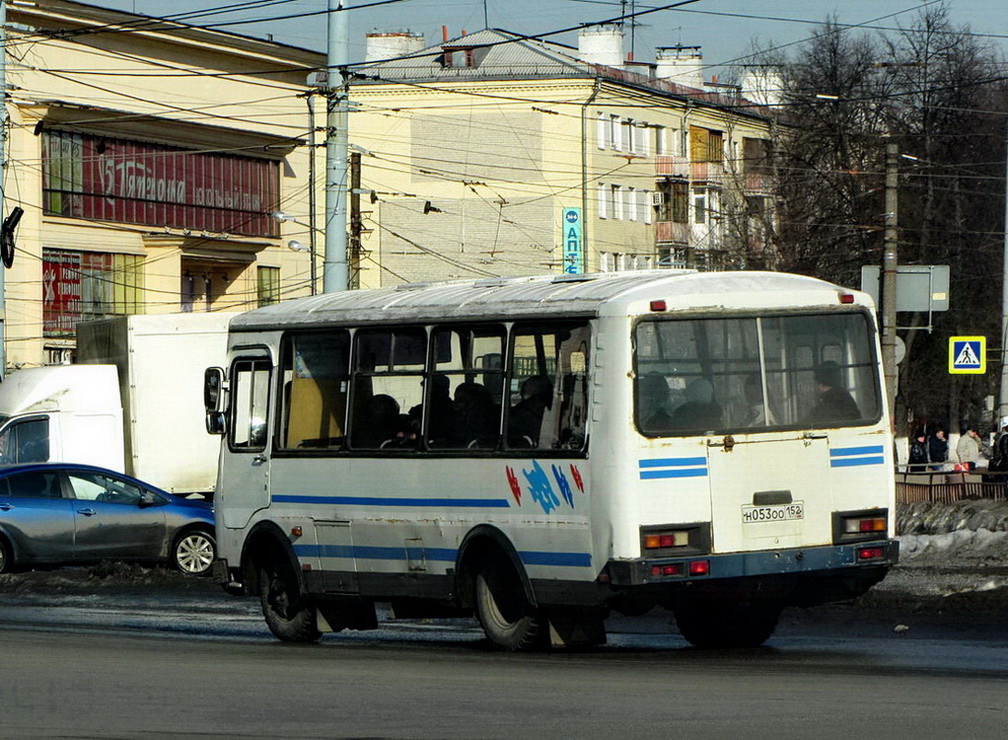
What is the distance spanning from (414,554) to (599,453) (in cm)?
197

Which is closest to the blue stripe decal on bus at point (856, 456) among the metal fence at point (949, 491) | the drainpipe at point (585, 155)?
the metal fence at point (949, 491)

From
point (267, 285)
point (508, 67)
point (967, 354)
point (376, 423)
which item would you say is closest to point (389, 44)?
point (508, 67)

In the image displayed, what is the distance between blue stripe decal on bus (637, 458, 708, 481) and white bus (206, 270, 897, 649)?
0.01 meters

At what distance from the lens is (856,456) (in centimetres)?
1227

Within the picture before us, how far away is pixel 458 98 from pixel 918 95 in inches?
706

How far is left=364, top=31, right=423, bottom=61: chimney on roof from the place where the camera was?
74250 mm

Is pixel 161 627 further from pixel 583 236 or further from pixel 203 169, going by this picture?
pixel 583 236

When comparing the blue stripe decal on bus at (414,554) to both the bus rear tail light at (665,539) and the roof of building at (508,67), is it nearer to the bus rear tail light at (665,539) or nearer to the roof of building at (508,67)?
the bus rear tail light at (665,539)

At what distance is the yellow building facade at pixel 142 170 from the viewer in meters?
44.3

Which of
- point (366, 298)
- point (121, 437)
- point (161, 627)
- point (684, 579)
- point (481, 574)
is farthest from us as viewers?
point (121, 437)

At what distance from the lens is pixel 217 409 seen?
15.0m

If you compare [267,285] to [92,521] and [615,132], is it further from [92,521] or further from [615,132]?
[92,521]

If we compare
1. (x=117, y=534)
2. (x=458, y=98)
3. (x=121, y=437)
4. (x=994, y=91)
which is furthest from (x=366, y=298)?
(x=458, y=98)

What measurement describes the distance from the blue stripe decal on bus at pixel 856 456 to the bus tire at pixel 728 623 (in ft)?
4.27
